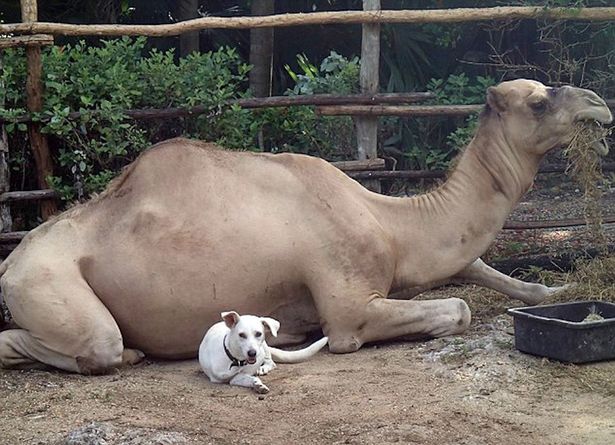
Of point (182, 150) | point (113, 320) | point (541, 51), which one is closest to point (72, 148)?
point (182, 150)

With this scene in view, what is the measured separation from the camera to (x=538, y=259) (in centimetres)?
846

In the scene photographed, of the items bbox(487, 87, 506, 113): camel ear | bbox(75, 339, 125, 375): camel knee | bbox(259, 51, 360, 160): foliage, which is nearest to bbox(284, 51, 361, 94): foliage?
bbox(259, 51, 360, 160): foliage

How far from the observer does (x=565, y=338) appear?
5.98 m

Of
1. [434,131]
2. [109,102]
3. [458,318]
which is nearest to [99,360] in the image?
[458,318]

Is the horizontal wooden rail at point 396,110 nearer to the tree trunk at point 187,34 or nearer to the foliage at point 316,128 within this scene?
the foliage at point 316,128

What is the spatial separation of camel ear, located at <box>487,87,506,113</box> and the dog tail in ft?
6.17

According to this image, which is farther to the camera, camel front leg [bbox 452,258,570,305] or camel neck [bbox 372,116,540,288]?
camel front leg [bbox 452,258,570,305]

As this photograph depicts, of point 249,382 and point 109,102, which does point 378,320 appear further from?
point 109,102

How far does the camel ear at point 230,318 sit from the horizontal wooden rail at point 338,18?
3310mm

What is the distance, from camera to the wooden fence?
8.22m

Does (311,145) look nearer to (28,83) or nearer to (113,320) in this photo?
(28,83)

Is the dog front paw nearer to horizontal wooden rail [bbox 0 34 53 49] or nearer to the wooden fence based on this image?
the wooden fence

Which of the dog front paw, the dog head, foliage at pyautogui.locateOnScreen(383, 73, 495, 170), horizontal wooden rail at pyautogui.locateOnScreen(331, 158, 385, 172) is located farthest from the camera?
foliage at pyautogui.locateOnScreen(383, 73, 495, 170)

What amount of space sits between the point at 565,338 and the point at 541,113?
1683 mm
